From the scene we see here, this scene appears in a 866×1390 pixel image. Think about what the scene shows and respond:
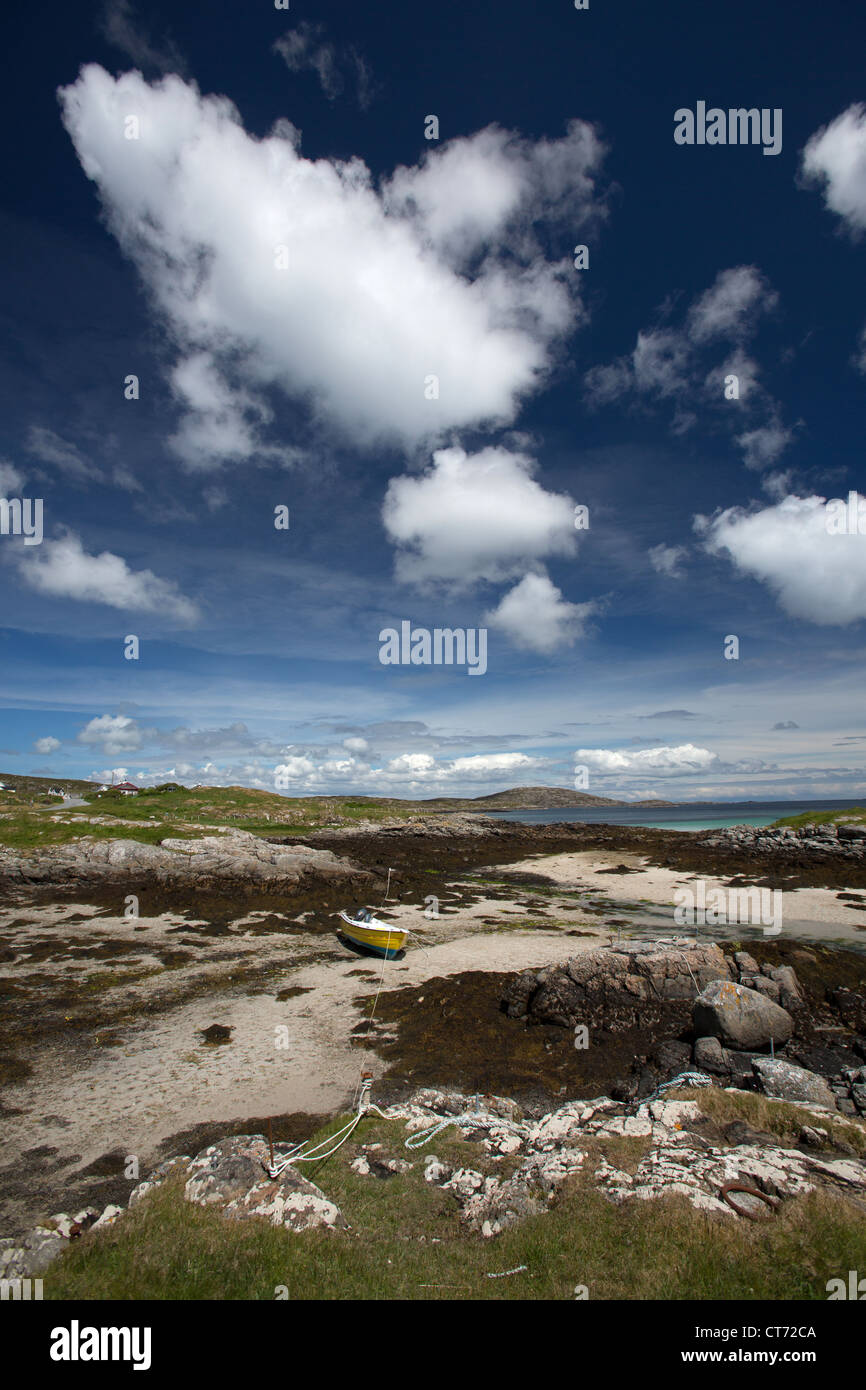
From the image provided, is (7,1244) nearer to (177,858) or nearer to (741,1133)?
(741,1133)

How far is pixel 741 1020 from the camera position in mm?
14555

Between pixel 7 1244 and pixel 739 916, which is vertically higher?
pixel 7 1244

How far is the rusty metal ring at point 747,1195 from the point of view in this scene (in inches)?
253

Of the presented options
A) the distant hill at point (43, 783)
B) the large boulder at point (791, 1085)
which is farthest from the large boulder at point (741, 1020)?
the distant hill at point (43, 783)

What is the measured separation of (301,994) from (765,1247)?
664 inches

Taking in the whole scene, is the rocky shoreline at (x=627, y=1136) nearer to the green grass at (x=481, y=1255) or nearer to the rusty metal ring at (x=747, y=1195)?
the rusty metal ring at (x=747, y=1195)

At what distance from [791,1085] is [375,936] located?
16.0 m

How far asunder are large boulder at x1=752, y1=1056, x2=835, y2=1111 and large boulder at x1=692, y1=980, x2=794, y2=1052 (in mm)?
2711

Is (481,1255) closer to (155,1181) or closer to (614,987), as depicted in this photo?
(155,1181)

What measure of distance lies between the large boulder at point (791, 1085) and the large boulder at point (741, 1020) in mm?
2711

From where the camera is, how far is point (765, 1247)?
592 centimetres

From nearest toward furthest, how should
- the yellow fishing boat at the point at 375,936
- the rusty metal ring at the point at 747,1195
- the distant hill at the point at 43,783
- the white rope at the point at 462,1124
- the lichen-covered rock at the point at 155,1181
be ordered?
the rusty metal ring at the point at 747,1195 < the lichen-covered rock at the point at 155,1181 < the white rope at the point at 462,1124 < the yellow fishing boat at the point at 375,936 < the distant hill at the point at 43,783

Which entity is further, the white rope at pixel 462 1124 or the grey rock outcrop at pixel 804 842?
the grey rock outcrop at pixel 804 842
